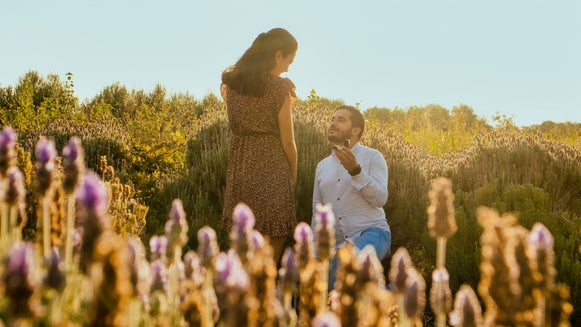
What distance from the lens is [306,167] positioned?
6867 mm

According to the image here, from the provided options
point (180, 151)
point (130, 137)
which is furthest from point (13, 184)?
point (130, 137)

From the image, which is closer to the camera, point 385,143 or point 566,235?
point 566,235

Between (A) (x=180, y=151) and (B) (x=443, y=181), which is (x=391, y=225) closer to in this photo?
(A) (x=180, y=151)

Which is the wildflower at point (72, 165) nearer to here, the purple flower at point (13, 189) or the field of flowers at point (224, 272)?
the field of flowers at point (224, 272)

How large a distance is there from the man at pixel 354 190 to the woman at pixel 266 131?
1.24 feet

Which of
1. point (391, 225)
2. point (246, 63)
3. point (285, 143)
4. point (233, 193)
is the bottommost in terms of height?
point (391, 225)

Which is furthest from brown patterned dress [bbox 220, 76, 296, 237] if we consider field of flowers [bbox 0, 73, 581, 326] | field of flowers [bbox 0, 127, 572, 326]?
field of flowers [bbox 0, 127, 572, 326]

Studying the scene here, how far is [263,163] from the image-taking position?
477 centimetres

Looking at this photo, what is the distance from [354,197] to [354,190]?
7 cm

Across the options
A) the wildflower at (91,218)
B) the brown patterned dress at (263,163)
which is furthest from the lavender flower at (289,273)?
the brown patterned dress at (263,163)

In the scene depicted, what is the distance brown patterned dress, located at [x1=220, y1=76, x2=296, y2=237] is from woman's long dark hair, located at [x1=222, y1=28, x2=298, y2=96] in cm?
8

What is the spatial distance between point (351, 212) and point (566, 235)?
1859mm

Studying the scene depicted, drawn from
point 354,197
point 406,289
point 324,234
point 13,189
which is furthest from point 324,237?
point 354,197

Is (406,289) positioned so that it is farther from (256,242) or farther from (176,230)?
(176,230)
